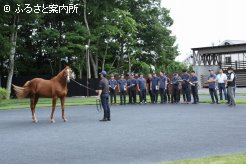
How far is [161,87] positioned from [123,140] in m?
16.4

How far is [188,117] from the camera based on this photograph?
18.1 metres

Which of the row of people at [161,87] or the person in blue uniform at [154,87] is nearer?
the row of people at [161,87]

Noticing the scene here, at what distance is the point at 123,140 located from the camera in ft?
39.8

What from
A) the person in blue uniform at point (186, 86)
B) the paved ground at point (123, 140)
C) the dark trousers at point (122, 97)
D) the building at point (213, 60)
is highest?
the building at point (213, 60)

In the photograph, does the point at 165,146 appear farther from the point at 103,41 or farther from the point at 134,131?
the point at 103,41

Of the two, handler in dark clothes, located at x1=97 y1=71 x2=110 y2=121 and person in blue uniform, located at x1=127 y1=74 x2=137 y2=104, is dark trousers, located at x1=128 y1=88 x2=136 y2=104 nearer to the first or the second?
person in blue uniform, located at x1=127 y1=74 x2=137 y2=104

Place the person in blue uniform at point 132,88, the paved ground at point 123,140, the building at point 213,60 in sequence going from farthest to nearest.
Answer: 1. the building at point 213,60
2. the person in blue uniform at point 132,88
3. the paved ground at point 123,140

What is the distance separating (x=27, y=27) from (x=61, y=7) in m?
4.50

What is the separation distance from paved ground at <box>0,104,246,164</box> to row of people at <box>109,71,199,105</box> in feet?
30.6

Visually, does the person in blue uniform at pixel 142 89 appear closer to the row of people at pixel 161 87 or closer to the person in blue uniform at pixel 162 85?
the row of people at pixel 161 87

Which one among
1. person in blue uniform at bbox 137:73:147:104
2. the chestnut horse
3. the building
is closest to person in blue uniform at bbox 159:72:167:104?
person in blue uniform at bbox 137:73:147:104

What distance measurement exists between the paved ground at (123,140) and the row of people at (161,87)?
30.6 ft

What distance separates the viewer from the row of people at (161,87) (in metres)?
27.1

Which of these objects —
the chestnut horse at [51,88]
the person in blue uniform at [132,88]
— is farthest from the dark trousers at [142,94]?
the chestnut horse at [51,88]
